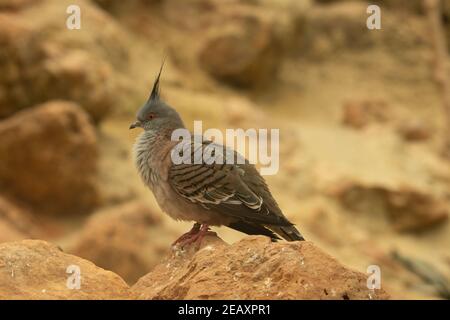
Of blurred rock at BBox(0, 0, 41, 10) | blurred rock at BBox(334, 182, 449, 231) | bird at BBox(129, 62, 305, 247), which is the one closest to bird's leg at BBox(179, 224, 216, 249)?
bird at BBox(129, 62, 305, 247)

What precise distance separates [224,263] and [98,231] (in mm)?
5645

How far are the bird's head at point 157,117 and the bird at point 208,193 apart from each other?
0.35ft

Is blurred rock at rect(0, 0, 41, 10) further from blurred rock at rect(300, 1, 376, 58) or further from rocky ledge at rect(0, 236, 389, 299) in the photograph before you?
rocky ledge at rect(0, 236, 389, 299)

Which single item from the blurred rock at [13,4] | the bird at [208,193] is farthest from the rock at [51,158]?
the bird at [208,193]

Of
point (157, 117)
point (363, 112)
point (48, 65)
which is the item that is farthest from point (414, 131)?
point (157, 117)

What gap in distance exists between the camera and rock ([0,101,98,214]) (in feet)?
34.3

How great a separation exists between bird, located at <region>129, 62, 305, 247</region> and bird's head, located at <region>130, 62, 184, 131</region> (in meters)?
0.11

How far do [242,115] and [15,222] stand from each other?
4.34 metres

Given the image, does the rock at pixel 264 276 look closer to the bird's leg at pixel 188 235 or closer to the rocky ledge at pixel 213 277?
the rocky ledge at pixel 213 277

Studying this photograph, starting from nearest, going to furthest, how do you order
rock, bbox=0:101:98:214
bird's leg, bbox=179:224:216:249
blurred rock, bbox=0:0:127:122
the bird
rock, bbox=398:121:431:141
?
bird's leg, bbox=179:224:216:249 → the bird → rock, bbox=0:101:98:214 → blurred rock, bbox=0:0:127:122 → rock, bbox=398:121:431:141

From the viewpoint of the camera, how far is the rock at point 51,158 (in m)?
10.5

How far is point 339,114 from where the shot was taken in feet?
55.4

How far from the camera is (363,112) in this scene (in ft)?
52.1
